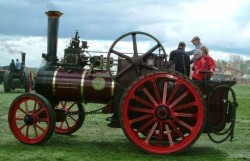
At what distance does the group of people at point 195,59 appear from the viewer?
7740 millimetres

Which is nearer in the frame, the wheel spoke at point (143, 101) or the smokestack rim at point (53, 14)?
the wheel spoke at point (143, 101)

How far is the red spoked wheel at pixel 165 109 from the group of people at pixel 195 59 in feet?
4.46

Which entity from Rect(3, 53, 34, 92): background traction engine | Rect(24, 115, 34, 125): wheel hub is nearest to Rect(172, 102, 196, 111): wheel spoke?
Rect(24, 115, 34, 125): wheel hub

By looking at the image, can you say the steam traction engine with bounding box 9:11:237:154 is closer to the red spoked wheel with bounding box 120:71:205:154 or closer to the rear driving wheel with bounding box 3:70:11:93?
the red spoked wheel with bounding box 120:71:205:154

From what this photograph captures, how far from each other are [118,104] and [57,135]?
6.30 feet

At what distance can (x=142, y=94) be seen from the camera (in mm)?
6453

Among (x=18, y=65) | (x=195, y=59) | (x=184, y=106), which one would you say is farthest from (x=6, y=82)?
(x=184, y=106)

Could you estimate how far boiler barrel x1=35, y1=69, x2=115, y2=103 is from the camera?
6.88 meters

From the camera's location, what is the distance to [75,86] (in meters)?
7.00

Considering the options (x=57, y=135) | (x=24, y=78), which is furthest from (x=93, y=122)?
(x=24, y=78)

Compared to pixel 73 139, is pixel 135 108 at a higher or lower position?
higher

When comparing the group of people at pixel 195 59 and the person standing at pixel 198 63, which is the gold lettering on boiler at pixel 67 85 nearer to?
the group of people at pixel 195 59

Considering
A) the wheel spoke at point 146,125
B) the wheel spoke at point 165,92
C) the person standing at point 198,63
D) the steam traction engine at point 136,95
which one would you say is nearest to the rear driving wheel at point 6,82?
the steam traction engine at point 136,95

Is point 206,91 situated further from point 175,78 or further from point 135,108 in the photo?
point 135,108
